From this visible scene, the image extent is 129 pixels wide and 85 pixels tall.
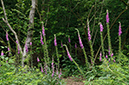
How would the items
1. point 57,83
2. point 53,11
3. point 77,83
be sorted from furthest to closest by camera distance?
1. point 53,11
2. point 77,83
3. point 57,83

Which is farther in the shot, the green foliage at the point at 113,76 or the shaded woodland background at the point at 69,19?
the shaded woodland background at the point at 69,19

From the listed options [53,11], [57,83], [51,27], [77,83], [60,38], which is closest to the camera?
[57,83]

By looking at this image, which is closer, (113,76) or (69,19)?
(113,76)

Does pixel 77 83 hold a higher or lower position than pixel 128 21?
lower

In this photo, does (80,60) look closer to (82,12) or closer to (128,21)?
(82,12)

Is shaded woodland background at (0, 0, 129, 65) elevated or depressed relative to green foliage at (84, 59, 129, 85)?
elevated

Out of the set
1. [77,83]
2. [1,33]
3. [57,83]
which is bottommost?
[77,83]

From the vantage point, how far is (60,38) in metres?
5.61

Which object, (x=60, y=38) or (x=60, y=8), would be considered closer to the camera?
(x=60, y=8)

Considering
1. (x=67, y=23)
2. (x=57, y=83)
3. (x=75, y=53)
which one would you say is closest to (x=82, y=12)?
(x=67, y=23)

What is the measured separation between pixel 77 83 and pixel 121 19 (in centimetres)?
317

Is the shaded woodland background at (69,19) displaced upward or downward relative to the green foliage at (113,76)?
upward

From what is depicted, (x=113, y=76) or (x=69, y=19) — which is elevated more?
(x=69, y=19)

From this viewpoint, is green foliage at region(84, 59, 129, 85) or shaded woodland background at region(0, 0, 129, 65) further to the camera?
shaded woodland background at region(0, 0, 129, 65)
